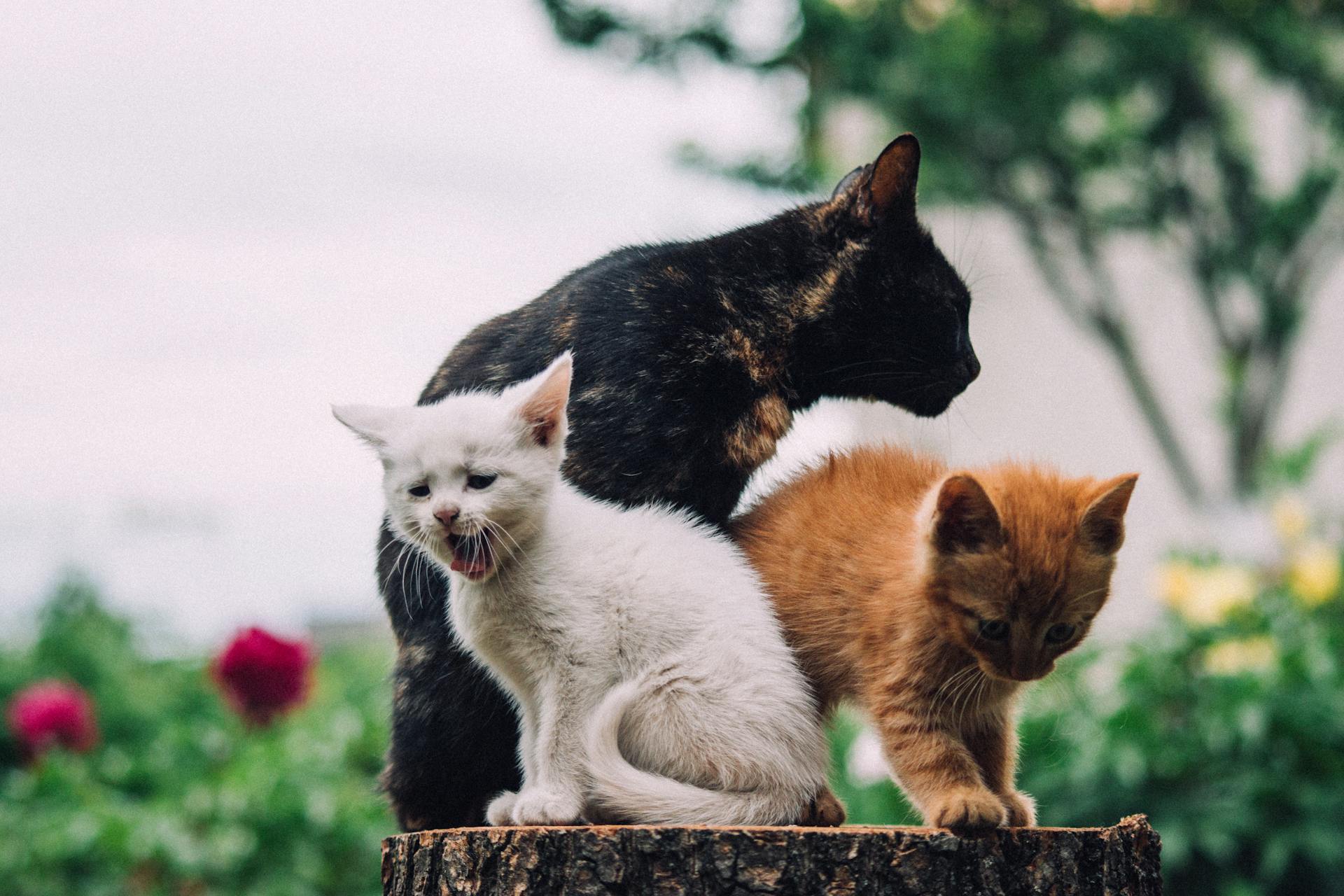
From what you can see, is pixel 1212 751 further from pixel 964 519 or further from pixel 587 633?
pixel 587 633

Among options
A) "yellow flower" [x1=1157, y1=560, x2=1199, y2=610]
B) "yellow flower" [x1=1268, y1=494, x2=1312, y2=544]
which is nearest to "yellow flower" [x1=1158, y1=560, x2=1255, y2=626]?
"yellow flower" [x1=1157, y1=560, x2=1199, y2=610]

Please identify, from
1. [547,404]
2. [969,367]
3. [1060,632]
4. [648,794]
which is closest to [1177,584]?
[969,367]

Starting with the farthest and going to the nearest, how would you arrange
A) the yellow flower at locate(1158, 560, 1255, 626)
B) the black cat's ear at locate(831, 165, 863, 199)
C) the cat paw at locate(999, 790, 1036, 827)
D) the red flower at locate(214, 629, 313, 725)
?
the yellow flower at locate(1158, 560, 1255, 626)
the red flower at locate(214, 629, 313, 725)
the black cat's ear at locate(831, 165, 863, 199)
the cat paw at locate(999, 790, 1036, 827)

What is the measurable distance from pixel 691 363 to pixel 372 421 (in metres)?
0.51

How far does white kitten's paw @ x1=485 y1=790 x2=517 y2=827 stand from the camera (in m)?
1.86

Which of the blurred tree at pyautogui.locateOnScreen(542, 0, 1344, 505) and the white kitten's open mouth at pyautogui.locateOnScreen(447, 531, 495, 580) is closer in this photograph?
the white kitten's open mouth at pyautogui.locateOnScreen(447, 531, 495, 580)

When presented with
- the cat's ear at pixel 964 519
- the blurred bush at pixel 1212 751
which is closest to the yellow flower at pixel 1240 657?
the blurred bush at pixel 1212 751

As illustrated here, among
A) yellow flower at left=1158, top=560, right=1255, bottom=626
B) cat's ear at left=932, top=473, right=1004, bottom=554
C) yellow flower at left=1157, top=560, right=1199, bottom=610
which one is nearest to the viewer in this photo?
cat's ear at left=932, top=473, right=1004, bottom=554

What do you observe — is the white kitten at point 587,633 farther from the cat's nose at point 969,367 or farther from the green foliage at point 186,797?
the green foliage at point 186,797

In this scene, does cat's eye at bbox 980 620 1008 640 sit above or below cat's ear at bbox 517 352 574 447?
below

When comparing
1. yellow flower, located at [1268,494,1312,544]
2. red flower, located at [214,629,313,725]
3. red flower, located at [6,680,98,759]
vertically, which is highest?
yellow flower, located at [1268,494,1312,544]

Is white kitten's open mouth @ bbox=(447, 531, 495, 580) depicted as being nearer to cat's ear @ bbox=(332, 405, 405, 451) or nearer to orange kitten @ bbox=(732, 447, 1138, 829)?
cat's ear @ bbox=(332, 405, 405, 451)

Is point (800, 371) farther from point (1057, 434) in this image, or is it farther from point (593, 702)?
point (1057, 434)

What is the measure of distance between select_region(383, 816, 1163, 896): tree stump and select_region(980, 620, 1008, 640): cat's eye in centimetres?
29
